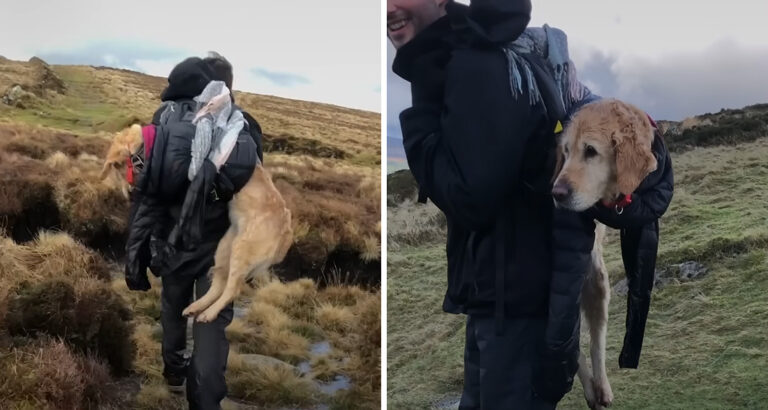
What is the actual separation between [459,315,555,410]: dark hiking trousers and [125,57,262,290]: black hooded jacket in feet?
Result: 4.82

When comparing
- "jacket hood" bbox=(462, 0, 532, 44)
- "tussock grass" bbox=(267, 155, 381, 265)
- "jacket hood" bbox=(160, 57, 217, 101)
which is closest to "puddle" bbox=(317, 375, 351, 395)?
"tussock grass" bbox=(267, 155, 381, 265)

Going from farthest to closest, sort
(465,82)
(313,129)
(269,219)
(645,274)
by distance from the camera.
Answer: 1. (313,129)
2. (269,219)
3. (645,274)
4. (465,82)

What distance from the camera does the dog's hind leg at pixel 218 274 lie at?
161 inches

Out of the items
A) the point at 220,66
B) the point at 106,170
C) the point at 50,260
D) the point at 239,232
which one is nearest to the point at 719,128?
the point at 239,232

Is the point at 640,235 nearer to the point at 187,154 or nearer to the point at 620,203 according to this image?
the point at 620,203

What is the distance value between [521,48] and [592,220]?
876 millimetres

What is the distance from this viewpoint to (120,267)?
4242 mm

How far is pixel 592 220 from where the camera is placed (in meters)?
3.69

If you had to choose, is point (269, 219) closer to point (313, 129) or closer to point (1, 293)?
point (313, 129)

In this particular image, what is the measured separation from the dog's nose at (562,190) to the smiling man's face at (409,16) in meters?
1.04

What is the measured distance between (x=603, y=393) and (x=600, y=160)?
4.29 ft

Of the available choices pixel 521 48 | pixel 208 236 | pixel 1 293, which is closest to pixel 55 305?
pixel 1 293

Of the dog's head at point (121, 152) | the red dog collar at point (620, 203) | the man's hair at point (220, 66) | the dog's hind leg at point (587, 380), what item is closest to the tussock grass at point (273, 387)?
the dog's head at point (121, 152)

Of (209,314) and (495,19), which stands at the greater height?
(495,19)
